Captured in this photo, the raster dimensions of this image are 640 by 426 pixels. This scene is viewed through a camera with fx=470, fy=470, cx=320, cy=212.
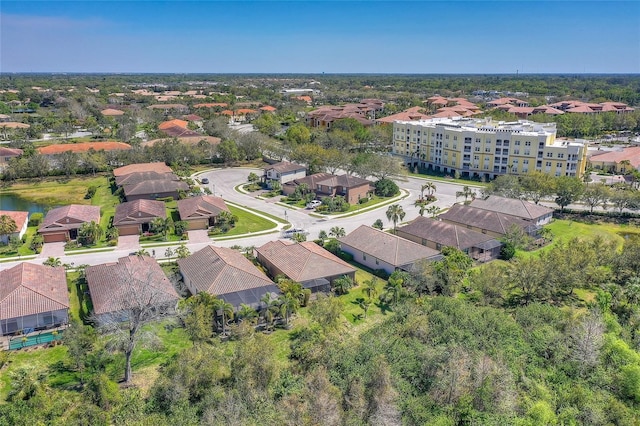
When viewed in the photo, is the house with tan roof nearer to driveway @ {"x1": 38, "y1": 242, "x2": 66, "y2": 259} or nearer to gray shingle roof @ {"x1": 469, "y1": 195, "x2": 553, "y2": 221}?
gray shingle roof @ {"x1": 469, "y1": 195, "x2": 553, "y2": 221}

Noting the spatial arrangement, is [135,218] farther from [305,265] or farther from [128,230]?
[305,265]

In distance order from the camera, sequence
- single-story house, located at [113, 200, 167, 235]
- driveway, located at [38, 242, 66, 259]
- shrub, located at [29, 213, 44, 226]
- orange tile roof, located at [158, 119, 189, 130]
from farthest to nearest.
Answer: orange tile roof, located at [158, 119, 189, 130] → shrub, located at [29, 213, 44, 226] → single-story house, located at [113, 200, 167, 235] → driveway, located at [38, 242, 66, 259]

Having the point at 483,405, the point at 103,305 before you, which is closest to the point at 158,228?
the point at 103,305

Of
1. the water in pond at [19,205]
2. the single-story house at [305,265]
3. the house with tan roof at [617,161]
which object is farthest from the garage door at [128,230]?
the house with tan roof at [617,161]

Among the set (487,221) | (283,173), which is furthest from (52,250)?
(487,221)

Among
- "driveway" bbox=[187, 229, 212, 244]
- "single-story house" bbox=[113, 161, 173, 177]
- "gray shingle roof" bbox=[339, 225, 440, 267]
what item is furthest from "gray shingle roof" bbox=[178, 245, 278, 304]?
"single-story house" bbox=[113, 161, 173, 177]

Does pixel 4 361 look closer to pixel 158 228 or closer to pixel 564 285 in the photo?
pixel 158 228
